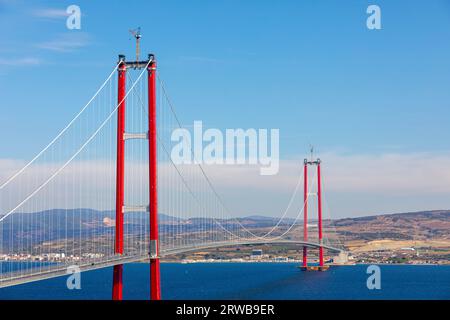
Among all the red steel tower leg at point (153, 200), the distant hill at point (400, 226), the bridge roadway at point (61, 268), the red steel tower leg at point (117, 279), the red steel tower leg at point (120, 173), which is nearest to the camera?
the bridge roadway at point (61, 268)

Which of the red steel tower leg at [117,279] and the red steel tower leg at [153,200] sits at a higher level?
the red steel tower leg at [153,200]

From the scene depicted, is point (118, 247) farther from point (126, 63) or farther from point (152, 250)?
point (126, 63)

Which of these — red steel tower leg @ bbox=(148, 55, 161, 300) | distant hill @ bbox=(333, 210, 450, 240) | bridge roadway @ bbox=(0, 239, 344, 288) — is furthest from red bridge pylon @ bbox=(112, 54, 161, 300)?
distant hill @ bbox=(333, 210, 450, 240)

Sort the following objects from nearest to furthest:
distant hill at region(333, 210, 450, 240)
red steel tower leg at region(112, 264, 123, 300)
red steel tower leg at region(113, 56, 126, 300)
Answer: red steel tower leg at region(112, 264, 123, 300) → red steel tower leg at region(113, 56, 126, 300) → distant hill at region(333, 210, 450, 240)

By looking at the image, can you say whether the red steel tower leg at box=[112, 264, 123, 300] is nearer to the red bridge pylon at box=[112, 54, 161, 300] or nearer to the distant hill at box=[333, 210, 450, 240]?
the red bridge pylon at box=[112, 54, 161, 300]

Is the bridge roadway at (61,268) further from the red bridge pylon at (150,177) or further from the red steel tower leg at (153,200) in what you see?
the red bridge pylon at (150,177)

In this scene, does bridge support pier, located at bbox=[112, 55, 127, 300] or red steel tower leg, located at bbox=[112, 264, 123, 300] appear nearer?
red steel tower leg, located at bbox=[112, 264, 123, 300]

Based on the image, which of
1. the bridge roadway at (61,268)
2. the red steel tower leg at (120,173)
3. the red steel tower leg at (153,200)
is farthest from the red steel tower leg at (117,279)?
the red steel tower leg at (153,200)

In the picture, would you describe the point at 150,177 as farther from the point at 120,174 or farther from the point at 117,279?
the point at 117,279

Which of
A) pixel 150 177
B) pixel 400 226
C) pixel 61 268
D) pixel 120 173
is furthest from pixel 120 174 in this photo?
pixel 400 226
